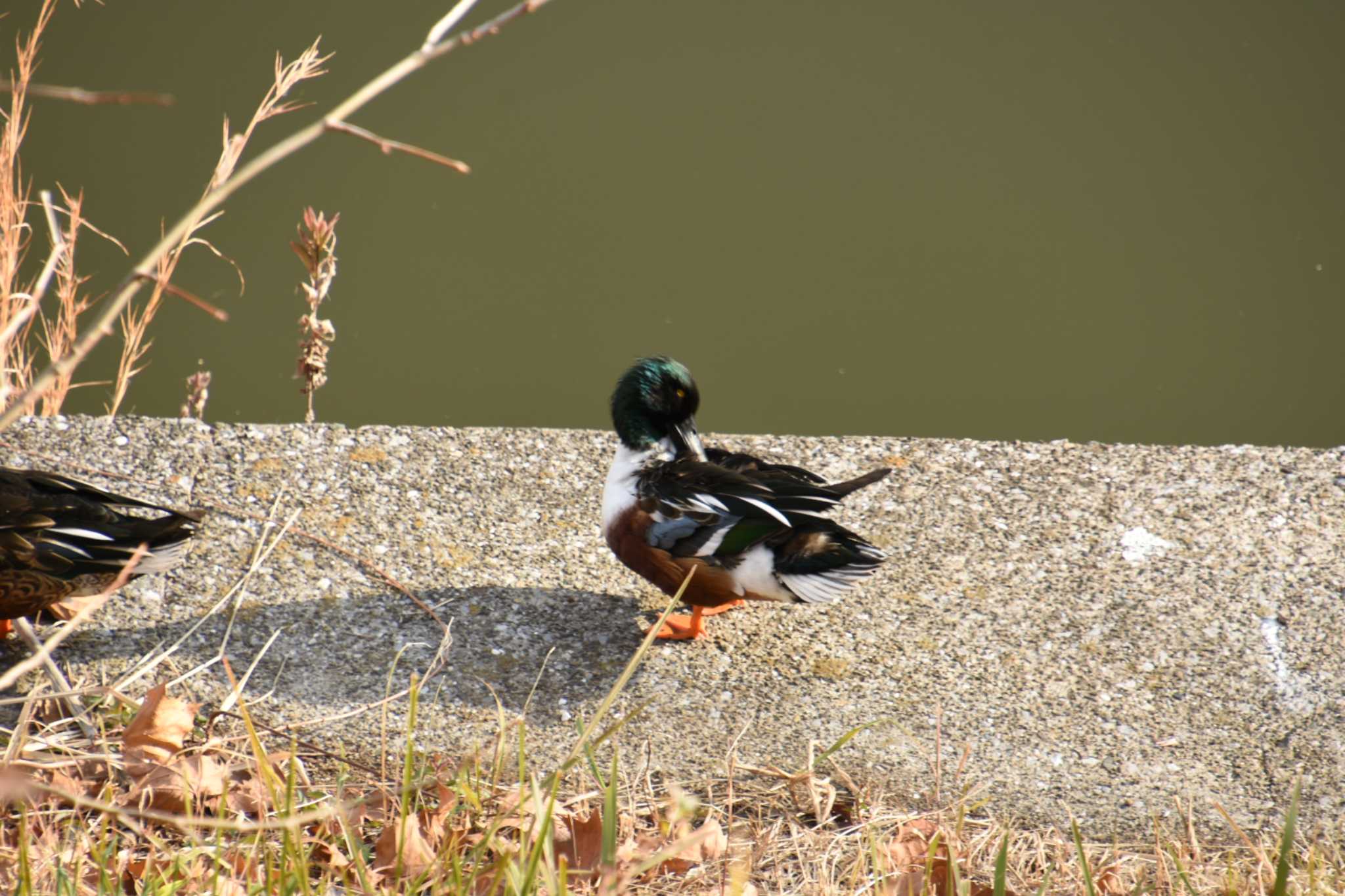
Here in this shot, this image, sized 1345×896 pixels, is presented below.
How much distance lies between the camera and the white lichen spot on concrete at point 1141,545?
3.13m

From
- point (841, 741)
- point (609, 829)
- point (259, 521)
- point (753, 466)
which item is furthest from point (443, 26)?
point (259, 521)

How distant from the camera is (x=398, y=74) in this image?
108cm

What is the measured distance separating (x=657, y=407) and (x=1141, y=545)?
133cm

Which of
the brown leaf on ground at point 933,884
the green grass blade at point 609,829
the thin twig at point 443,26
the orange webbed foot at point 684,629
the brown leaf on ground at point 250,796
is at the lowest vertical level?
the brown leaf on ground at point 250,796

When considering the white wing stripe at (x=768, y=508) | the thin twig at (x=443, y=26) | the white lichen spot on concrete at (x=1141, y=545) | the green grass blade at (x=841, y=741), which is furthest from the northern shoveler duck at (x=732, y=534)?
the thin twig at (x=443, y=26)

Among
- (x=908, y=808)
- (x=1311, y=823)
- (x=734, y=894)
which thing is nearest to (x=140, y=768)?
(x=734, y=894)

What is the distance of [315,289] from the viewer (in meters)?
3.73

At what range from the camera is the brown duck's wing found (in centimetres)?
Result: 238

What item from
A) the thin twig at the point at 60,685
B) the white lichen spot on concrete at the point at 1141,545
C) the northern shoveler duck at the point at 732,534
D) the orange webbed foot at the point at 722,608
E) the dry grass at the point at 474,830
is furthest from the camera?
the white lichen spot on concrete at the point at 1141,545

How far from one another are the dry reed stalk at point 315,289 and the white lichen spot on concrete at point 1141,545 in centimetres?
238

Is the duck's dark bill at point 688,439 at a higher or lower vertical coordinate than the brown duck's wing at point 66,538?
higher

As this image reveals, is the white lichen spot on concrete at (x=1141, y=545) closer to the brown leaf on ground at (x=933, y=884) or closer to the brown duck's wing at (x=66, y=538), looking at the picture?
the brown leaf on ground at (x=933, y=884)

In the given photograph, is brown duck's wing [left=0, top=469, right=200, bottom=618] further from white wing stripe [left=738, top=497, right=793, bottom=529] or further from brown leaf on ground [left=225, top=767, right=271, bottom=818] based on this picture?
white wing stripe [left=738, top=497, right=793, bottom=529]

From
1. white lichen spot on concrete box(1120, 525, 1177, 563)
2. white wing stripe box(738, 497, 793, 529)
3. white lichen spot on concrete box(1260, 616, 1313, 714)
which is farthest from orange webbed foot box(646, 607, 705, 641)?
white lichen spot on concrete box(1260, 616, 1313, 714)
